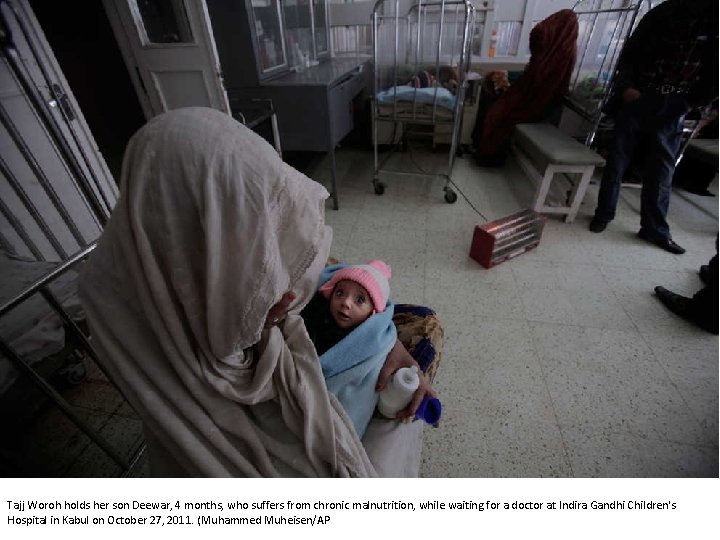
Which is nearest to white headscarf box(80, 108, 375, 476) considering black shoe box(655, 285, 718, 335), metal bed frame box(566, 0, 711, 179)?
black shoe box(655, 285, 718, 335)

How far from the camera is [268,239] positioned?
47 centimetres

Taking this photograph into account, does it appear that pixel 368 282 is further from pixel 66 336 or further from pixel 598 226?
pixel 598 226

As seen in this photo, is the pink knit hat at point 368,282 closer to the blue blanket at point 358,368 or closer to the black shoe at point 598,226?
the blue blanket at point 358,368

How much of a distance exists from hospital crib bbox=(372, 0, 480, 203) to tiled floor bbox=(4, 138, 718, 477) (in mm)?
740

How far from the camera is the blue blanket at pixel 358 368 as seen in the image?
2.35ft

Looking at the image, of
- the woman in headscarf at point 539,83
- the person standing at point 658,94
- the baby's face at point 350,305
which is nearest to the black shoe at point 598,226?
the person standing at point 658,94

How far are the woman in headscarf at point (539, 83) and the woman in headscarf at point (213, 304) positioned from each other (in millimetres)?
2912

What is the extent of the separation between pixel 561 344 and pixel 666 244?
1.24 meters

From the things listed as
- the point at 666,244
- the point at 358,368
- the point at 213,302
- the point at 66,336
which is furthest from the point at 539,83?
the point at 66,336

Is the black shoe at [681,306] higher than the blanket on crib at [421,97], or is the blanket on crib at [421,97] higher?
the blanket on crib at [421,97]

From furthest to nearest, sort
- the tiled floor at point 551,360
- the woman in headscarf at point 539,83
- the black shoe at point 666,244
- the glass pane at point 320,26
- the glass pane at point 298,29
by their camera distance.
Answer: the glass pane at point 320,26, the glass pane at point 298,29, the woman in headscarf at point 539,83, the black shoe at point 666,244, the tiled floor at point 551,360

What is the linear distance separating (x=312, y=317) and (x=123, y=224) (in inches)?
20.8

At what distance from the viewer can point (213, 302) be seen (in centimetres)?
48

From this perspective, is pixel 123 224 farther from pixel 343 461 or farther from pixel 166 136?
pixel 343 461
